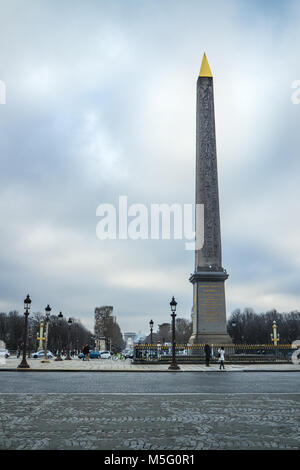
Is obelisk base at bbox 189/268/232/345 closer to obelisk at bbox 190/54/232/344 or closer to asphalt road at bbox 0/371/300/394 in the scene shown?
obelisk at bbox 190/54/232/344

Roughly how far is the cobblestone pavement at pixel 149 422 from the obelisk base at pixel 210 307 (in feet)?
65.5

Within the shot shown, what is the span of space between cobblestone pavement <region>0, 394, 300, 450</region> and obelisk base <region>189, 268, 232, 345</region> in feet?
65.5

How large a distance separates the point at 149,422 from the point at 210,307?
80.0 ft

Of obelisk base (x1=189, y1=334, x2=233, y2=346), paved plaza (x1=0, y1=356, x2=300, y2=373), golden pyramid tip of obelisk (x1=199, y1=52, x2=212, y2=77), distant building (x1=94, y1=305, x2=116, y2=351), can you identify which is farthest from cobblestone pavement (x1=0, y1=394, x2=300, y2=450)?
distant building (x1=94, y1=305, x2=116, y2=351)

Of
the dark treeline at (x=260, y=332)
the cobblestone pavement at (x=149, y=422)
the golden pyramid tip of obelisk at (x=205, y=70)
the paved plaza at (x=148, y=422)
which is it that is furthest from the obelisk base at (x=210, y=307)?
the dark treeline at (x=260, y=332)

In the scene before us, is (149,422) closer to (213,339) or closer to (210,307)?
(210,307)

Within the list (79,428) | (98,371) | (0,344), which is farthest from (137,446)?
(0,344)

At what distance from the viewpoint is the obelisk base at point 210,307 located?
102 ft

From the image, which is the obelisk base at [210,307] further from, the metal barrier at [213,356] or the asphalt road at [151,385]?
the asphalt road at [151,385]

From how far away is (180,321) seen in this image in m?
170

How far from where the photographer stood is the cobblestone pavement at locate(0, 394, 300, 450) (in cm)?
584

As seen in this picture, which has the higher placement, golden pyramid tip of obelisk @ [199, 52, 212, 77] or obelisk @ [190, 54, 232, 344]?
golden pyramid tip of obelisk @ [199, 52, 212, 77]
